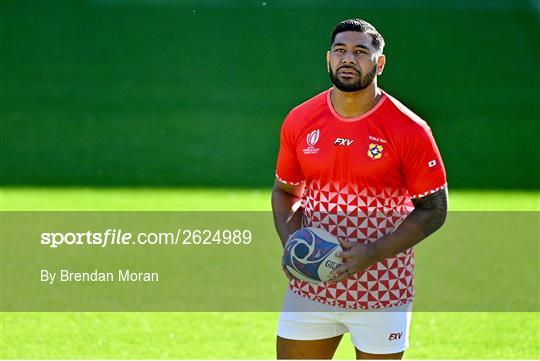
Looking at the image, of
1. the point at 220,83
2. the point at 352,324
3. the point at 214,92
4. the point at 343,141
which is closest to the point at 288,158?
the point at 343,141

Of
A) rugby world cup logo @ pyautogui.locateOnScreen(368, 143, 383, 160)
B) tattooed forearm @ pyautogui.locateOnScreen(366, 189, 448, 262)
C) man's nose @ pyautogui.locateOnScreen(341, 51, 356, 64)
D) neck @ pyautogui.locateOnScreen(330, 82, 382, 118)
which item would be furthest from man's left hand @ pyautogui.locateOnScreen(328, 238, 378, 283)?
man's nose @ pyautogui.locateOnScreen(341, 51, 356, 64)

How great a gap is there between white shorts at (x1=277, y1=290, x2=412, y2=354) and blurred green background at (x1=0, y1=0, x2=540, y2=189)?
9.99 m

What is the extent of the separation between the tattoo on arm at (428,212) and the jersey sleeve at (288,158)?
0.69 meters

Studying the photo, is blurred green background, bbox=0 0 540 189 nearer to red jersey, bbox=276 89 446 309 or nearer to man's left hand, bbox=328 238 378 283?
red jersey, bbox=276 89 446 309

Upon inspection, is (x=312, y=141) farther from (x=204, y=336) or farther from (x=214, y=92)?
(x=214, y=92)

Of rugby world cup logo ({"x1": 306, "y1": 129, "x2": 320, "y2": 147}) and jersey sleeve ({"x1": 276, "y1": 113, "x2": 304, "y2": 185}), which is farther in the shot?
jersey sleeve ({"x1": 276, "y1": 113, "x2": 304, "y2": 185})

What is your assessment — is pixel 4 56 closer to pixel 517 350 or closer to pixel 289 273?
pixel 517 350

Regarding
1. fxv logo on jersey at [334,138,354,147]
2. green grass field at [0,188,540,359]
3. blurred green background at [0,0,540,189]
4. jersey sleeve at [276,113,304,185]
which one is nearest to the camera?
fxv logo on jersey at [334,138,354,147]

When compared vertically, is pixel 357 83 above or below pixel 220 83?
above

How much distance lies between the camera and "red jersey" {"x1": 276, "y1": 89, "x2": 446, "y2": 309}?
5.38 meters

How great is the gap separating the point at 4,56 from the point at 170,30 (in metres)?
3.11

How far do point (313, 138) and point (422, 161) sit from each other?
56 cm

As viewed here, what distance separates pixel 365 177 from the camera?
17.9ft

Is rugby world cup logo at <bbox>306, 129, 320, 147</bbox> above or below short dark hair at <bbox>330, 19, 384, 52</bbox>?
below
